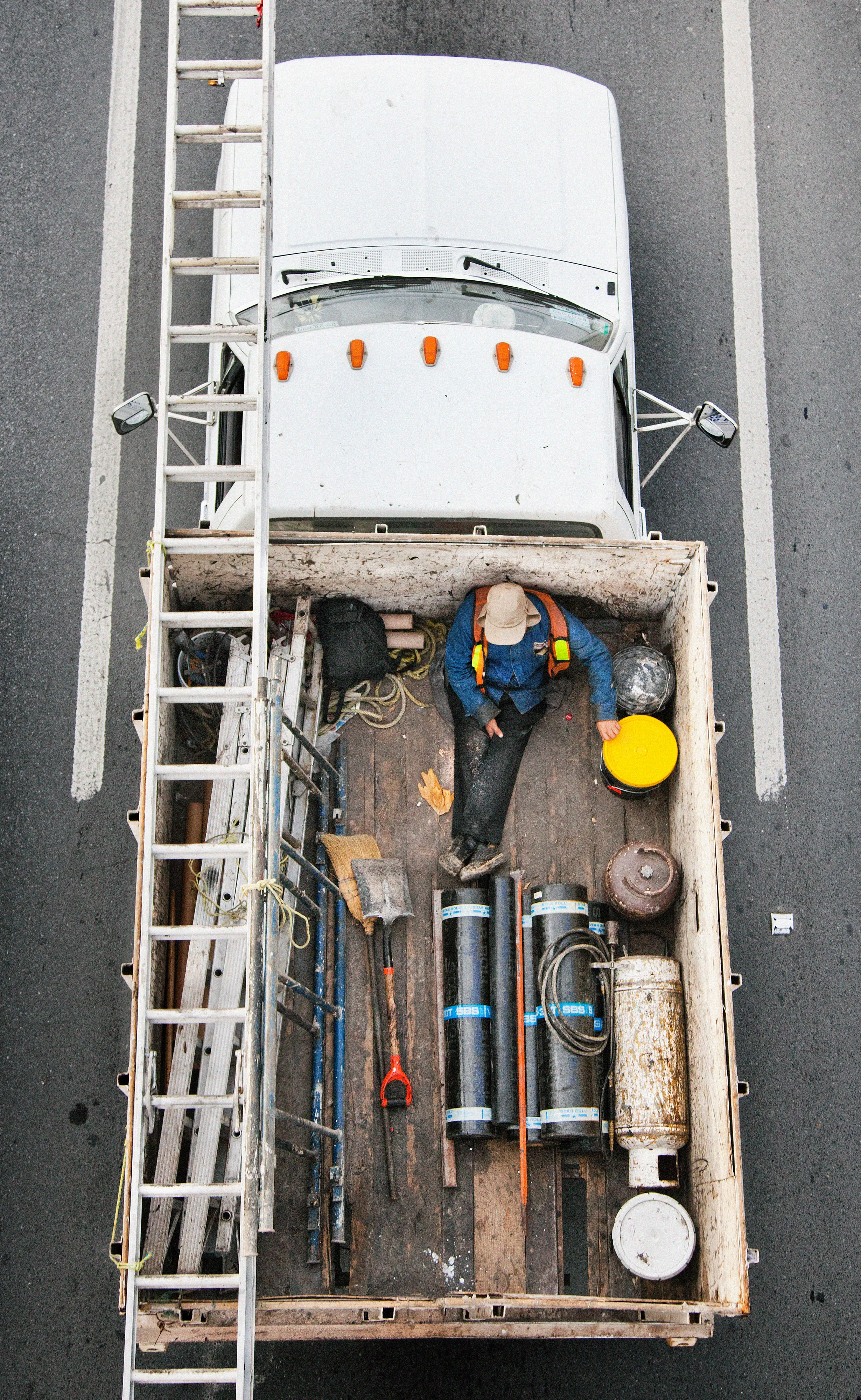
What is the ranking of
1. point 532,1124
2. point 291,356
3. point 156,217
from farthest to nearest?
point 156,217, point 291,356, point 532,1124

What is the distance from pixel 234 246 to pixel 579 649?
2628 millimetres

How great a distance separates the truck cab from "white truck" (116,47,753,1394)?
16 millimetres

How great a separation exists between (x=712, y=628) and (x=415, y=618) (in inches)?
81.0

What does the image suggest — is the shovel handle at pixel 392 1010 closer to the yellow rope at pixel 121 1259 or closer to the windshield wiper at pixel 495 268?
the yellow rope at pixel 121 1259

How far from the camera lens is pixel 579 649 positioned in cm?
548

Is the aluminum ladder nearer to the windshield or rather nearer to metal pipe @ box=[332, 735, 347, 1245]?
metal pipe @ box=[332, 735, 347, 1245]

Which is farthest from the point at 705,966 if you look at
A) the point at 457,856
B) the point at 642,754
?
the point at 457,856

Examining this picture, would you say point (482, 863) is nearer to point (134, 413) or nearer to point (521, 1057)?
point (521, 1057)

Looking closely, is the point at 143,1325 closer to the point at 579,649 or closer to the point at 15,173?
the point at 579,649

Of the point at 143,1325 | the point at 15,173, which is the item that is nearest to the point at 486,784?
the point at 143,1325

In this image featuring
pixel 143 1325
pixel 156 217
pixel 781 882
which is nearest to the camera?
pixel 143 1325

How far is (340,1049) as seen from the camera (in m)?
5.15

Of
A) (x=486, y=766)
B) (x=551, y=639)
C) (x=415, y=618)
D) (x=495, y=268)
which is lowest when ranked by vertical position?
(x=486, y=766)

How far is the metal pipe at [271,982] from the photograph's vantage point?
4148 millimetres
